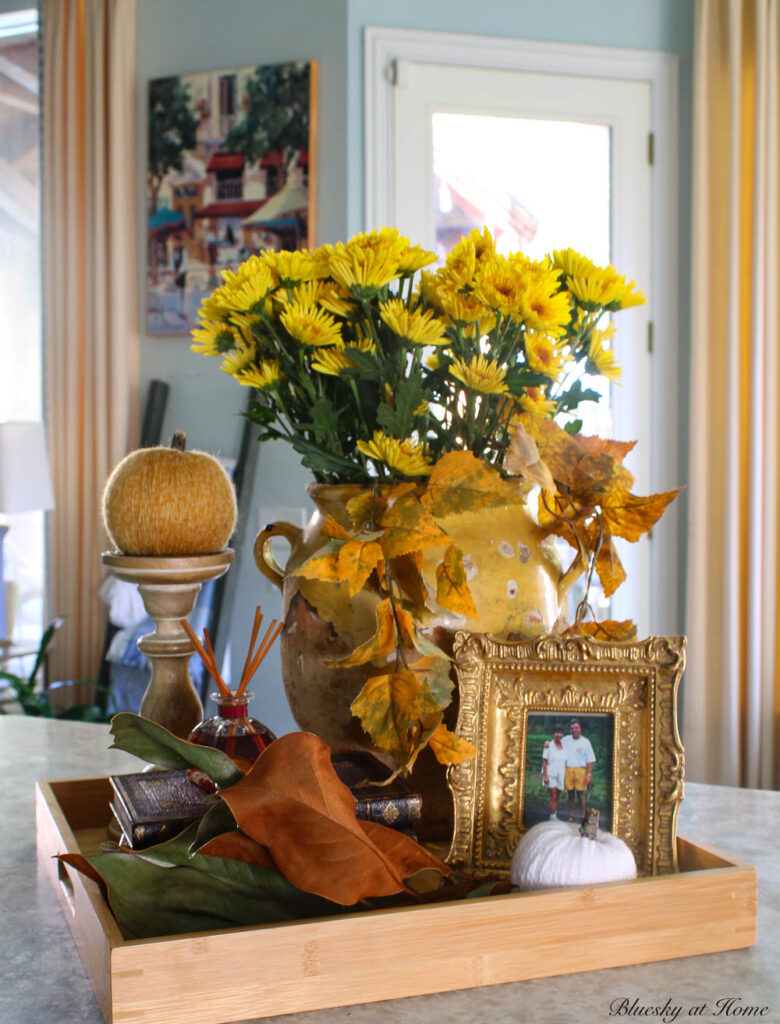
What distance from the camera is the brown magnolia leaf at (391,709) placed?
1.84 feet

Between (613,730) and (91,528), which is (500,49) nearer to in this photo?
(91,528)

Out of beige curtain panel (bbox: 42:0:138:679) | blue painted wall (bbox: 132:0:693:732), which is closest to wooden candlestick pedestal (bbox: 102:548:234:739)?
blue painted wall (bbox: 132:0:693:732)

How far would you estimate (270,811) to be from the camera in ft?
1.70

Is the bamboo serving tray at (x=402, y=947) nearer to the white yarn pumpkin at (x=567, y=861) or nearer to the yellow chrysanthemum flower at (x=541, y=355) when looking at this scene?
the white yarn pumpkin at (x=567, y=861)

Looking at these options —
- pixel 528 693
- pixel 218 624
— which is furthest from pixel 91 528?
pixel 528 693

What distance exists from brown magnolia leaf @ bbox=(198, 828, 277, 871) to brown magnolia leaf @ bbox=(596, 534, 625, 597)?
0.28 meters

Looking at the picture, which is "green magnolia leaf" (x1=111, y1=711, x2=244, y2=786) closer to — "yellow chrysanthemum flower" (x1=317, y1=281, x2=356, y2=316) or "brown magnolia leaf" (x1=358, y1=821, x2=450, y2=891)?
"brown magnolia leaf" (x1=358, y1=821, x2=450, y2=891)

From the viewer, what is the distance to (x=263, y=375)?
0.67 m

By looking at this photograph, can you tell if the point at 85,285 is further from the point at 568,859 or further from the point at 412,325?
the point at 568,859

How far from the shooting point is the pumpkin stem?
0.55 m

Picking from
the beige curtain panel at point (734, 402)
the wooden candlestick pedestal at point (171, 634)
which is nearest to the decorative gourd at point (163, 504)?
the wooden candlestick pedestal at point (171, 634)

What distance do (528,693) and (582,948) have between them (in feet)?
0.48

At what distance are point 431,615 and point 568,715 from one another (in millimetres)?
111

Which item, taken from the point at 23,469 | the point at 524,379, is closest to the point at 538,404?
the point at 524,379
